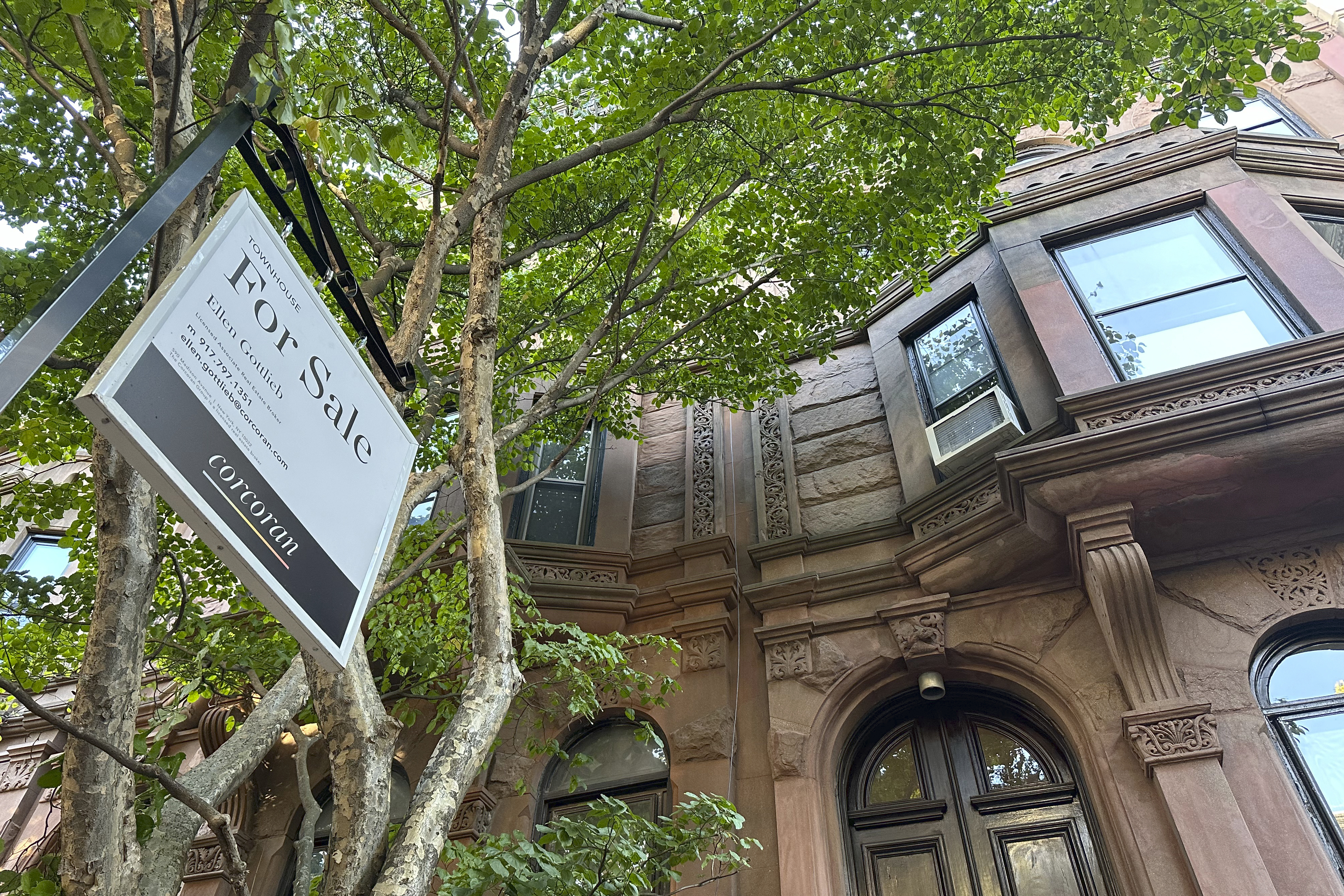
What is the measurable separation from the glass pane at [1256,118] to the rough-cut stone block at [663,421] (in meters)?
7.72

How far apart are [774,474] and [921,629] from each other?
2701 millimetres

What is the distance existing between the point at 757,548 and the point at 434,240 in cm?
469

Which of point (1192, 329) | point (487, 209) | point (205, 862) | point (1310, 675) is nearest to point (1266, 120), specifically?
point (1192, 329)

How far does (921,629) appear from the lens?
714 centimetres

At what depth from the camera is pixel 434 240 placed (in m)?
4.87

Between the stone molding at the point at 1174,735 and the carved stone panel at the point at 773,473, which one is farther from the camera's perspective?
the carved stone panel at the point at 773,473

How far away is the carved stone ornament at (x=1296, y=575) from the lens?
19.8 ft

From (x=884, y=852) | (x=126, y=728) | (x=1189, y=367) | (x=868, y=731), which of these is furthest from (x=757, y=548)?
(x=126, y=728)

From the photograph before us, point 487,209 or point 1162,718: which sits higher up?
point 487,209

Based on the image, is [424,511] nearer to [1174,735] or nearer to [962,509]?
[962,509]

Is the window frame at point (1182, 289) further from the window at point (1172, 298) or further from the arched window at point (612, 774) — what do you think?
the arched window at point (612, 774)

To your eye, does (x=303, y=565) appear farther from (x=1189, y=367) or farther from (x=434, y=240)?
(x=1189, y=367)

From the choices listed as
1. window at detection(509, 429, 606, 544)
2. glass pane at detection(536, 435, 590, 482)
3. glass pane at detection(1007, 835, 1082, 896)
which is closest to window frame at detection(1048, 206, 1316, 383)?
glass pane at detection(1007, 835, 1082, 896)

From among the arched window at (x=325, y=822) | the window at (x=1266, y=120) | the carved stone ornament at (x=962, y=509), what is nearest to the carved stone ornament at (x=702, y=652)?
the carved stone ornament at (x=962, y=509)
